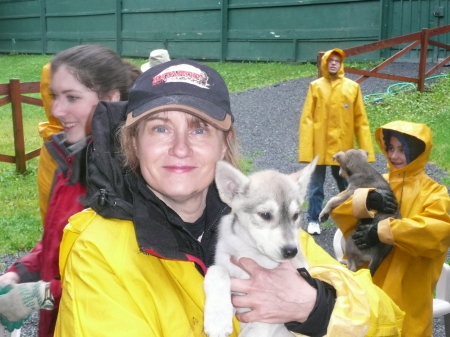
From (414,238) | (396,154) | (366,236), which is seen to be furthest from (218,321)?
(396,154)

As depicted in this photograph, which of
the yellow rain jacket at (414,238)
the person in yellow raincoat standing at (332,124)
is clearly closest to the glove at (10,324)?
the yellow rain jacket at (414,238)

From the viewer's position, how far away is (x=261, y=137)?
11594 millimetres

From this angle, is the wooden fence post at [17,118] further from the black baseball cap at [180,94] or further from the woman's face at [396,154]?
the black baseball cap at [180,94]

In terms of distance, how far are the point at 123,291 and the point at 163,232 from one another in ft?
0.85

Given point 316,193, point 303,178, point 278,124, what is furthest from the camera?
point 278,124

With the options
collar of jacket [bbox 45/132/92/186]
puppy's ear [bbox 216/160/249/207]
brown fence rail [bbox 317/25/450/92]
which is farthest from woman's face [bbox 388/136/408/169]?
brown fence rail [bbox 317/25/450/92]

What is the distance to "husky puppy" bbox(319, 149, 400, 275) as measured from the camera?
449cm

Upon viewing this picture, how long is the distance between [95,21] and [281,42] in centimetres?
1015

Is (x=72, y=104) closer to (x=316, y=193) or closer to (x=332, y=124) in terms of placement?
(x=316, y=193)

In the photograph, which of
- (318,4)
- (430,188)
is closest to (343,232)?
(430,188)

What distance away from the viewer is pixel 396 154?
15.6ft

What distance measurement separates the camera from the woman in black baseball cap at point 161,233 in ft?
6.15

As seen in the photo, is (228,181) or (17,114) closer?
(228,181)

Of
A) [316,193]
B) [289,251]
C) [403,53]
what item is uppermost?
[403,53]
